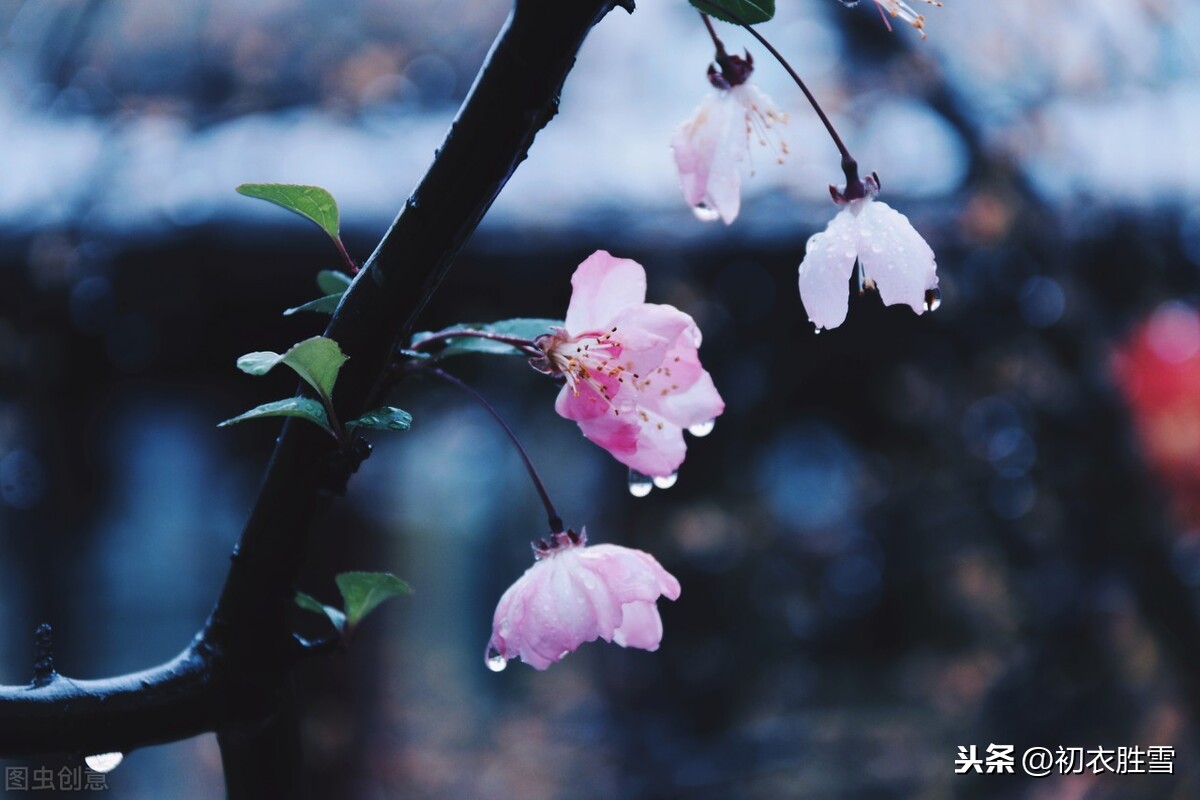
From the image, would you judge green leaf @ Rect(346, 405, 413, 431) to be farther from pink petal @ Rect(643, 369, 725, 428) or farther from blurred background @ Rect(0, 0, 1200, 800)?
blurred background @ Rect(0, 0, 1200, 800)

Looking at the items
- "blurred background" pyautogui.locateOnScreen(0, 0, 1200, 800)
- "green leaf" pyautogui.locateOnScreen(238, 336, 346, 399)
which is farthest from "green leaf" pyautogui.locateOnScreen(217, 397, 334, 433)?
"blurred background" pyautogui.locateOnScreen(0, 0, 1200, 800)

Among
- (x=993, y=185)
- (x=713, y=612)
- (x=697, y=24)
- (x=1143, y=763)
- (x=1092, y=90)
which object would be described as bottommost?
(x=1143, y=763)

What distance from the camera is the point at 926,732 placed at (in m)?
1.94

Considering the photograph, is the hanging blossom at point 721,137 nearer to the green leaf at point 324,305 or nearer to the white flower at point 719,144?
the white flower at point 719,144

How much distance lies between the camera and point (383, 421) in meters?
0.29

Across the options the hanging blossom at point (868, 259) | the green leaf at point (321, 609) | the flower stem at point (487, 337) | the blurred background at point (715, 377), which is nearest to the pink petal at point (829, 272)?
the hanging blossom at point (868, 259)

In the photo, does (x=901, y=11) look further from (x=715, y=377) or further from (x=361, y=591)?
(x=715, y=377)

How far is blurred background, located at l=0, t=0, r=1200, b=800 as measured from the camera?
166 cm

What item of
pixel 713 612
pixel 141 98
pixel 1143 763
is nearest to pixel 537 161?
pixel 141 98

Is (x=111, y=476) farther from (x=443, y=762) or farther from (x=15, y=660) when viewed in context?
(x=443, y=762)

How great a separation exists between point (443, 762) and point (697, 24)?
1683 millimetres

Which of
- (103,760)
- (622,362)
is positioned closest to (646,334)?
(622,362)

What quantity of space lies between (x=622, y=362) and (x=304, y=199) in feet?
0.42

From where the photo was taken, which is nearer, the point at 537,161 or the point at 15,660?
the point at 537,161
